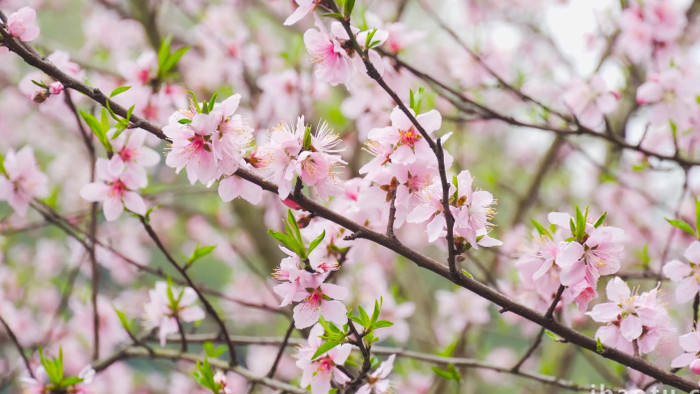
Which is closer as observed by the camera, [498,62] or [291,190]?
[291,190]

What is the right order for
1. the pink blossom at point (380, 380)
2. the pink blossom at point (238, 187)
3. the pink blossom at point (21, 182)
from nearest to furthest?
the pink blossom at point (238, 187) < the pink blossom at point (380, 380) < the pink blossom at point (21, 182)

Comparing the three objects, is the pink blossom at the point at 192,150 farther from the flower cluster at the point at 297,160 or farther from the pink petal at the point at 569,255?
the pink petal at the point at 569,255

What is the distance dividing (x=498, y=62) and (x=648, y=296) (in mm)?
2275

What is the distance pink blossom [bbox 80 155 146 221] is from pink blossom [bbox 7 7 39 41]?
37cm

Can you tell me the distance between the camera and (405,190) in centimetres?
133

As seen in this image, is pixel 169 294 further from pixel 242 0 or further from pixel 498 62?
pixel 242 0

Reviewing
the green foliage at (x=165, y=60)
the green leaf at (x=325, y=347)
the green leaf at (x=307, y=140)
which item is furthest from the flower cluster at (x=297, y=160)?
the green foliage at (x=165, y=60)

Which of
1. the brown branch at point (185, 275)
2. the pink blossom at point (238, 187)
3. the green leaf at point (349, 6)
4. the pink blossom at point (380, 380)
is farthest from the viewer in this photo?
the brown branch at point (185, 275)

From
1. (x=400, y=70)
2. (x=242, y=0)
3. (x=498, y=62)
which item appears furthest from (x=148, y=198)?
(x=242, y=0)

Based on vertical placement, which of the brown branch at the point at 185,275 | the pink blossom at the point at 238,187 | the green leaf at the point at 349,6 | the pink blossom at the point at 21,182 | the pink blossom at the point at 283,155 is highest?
the green leaf at the point at 349,6

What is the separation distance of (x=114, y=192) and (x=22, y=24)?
0.48 m

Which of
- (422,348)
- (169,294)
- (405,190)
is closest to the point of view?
(405,190)

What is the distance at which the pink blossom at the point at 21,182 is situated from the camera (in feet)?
6.03

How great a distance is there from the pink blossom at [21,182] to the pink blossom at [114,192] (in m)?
0.41
